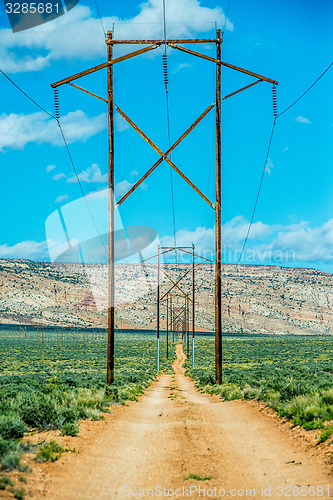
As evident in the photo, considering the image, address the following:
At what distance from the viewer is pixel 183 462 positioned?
8.48m

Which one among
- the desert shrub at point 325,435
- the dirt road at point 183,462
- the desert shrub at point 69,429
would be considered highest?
the desert shrub at point 325,435

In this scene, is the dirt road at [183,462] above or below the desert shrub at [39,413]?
below

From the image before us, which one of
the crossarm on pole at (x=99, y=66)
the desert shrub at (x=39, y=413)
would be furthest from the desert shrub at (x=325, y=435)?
the crossarm on pole at (x=99, y=66)

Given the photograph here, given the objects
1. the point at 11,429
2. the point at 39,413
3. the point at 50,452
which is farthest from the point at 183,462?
the point at 39,413

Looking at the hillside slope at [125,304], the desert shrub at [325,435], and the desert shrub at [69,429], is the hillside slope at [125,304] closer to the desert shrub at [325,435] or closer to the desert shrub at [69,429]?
the desert shrub at [69,429]

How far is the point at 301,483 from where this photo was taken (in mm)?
7094

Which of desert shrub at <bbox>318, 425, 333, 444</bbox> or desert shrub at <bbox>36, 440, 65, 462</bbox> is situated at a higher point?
desert shrub at <bbox>318, 425, 333, 444</bbox>

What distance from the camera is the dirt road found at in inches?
271

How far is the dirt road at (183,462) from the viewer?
22.6ft

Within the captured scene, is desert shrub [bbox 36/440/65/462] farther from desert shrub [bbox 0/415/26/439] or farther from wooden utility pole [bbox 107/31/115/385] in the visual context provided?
wooden utility pole [bbox 107/31/115/385]

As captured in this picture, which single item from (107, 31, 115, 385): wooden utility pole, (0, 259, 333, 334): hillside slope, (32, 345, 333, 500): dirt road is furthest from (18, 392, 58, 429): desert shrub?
(0, 259, 333, 334): hillside slope

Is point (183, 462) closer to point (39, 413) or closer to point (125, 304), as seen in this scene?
point (39, 413)

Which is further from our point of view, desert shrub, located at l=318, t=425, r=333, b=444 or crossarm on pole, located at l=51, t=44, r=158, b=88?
crossarm on pole, located at l=51, t=44, r=158, b=88

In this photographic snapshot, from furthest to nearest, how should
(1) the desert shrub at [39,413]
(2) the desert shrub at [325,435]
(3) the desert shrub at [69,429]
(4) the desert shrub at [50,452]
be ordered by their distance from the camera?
(1) the desert shrub at [39,413]
(3) the desert shrub at [69,429]
(2) the desert shrub at [325,435]
(4) the desert shrub at [50,452]
